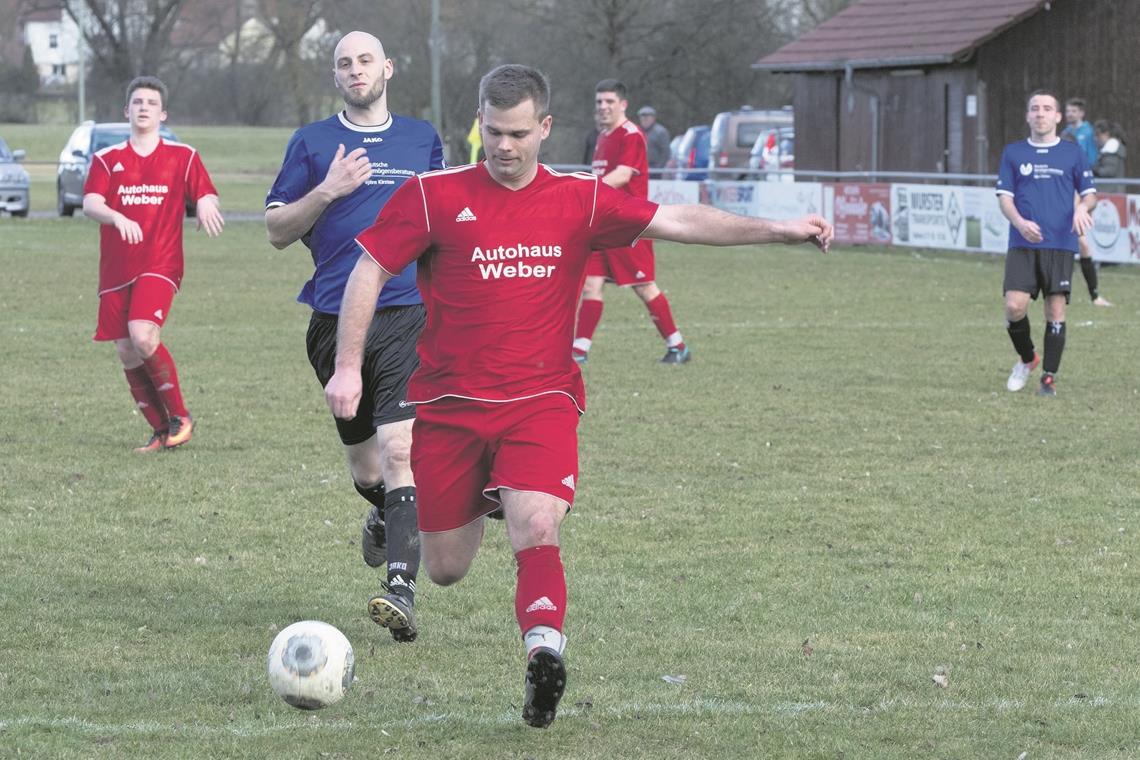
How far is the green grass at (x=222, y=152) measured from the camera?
49312 mm

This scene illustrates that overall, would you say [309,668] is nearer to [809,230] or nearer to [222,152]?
[809,230]

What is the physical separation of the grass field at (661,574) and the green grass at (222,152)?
106 feet

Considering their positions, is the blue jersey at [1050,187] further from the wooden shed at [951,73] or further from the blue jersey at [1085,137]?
the wooden shed at [951,73]

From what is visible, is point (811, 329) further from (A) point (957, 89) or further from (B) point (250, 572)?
(A) point (957, 89)

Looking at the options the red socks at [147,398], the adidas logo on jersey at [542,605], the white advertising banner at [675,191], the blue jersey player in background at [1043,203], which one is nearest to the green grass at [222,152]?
the white advertising banner at [675,191]

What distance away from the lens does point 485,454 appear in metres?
5.22

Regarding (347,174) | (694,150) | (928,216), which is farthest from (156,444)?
(694,150)

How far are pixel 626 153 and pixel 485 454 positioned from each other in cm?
891

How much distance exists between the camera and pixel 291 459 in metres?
9.77

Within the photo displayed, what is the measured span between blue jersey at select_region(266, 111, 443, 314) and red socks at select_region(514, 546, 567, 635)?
6.14 feet

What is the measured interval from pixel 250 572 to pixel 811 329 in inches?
405

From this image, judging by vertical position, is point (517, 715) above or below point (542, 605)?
below

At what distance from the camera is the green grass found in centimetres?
4931

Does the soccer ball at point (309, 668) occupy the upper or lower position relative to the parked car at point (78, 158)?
lower
